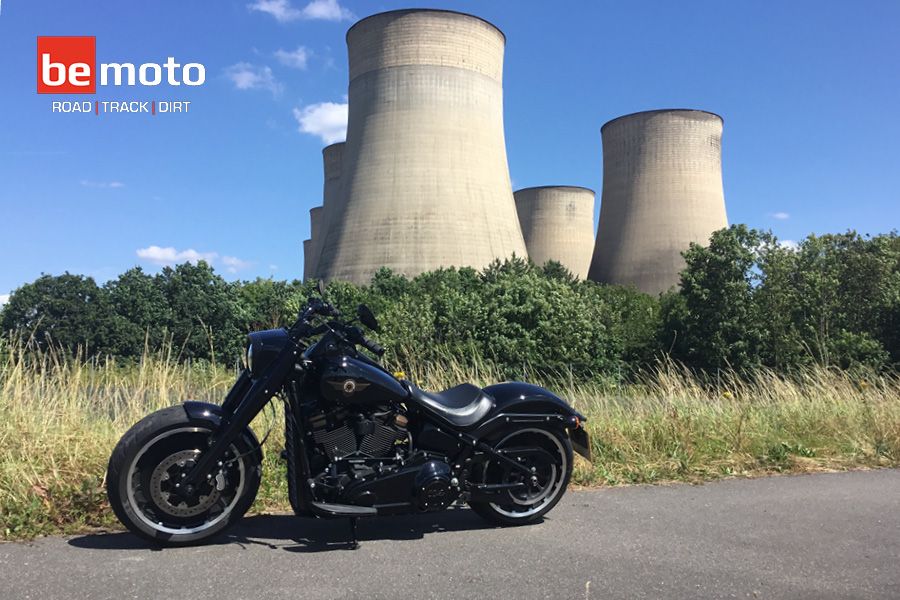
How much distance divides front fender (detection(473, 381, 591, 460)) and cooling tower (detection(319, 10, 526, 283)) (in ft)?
57.0

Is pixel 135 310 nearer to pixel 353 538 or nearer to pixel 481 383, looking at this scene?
pixel 481 383

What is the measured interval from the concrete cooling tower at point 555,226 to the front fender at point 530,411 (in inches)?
1362

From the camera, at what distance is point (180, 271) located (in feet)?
62.7

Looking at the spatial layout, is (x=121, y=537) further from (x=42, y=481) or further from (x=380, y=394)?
(x=380, y=394)

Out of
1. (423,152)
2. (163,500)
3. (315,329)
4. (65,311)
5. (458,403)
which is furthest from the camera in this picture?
(423,152)

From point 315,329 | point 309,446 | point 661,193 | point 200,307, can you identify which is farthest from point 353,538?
point 661,193

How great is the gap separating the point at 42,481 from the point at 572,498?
2988 millimetres

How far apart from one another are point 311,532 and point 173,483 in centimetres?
72

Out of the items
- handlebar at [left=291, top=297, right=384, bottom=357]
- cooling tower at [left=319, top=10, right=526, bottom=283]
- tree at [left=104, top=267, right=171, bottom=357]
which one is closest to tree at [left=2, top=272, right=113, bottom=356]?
tree at [left=104, top=267, right=171, bottom=357]

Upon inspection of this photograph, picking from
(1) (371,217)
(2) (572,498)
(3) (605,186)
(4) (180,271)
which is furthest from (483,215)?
(2) (572,498)

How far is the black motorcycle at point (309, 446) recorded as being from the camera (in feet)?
11.1

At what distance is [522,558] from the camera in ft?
10.8

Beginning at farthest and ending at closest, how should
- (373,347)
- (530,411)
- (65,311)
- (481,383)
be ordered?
(65,311) → (481,383) → (530,411) → (373,347)

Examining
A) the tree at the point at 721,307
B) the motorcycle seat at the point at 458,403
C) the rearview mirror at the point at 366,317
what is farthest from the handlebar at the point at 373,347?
the tree at the point at 721,307
